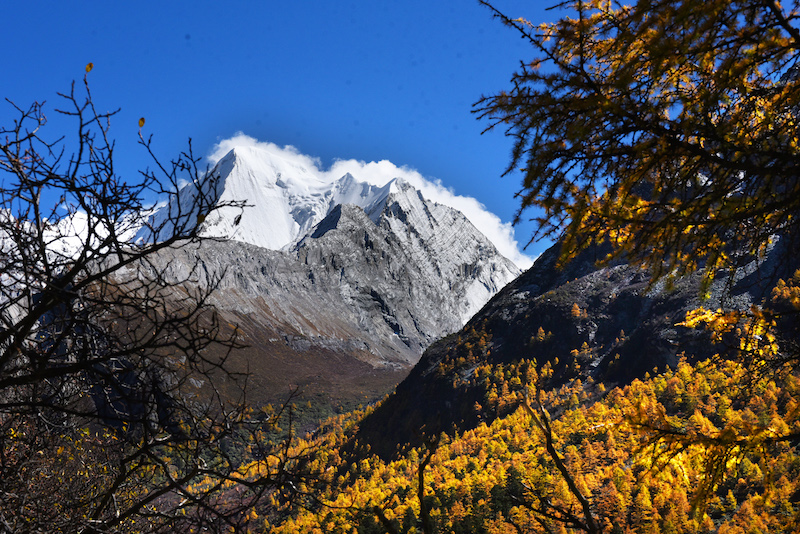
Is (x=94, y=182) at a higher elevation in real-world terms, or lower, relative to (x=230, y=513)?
higher

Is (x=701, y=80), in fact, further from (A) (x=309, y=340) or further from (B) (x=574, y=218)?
(A) (x=309, y=340)

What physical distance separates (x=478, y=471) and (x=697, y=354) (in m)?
20.7

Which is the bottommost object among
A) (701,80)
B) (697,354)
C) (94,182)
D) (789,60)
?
(697,354)

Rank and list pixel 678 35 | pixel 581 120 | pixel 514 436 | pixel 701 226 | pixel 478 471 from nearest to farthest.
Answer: pixel 678 35
pixel 581 120
pixel 701 226
pixel 478 471
pixel 514 436

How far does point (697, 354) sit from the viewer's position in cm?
3788

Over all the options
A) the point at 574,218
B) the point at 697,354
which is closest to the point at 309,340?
the point at 697,354

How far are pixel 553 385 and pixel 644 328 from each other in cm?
1096

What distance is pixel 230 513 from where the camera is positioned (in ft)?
9.33

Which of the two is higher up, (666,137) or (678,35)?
(678,35)

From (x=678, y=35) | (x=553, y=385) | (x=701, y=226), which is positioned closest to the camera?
(x=678, y=35)

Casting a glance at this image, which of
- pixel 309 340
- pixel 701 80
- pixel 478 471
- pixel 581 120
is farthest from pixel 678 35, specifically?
pixel 309 340

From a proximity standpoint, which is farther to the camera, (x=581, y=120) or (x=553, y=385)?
(x=553, y=385)

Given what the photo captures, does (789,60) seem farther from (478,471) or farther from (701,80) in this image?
(478,471)

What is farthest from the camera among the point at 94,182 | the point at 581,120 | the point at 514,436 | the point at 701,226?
the point at 514,436
